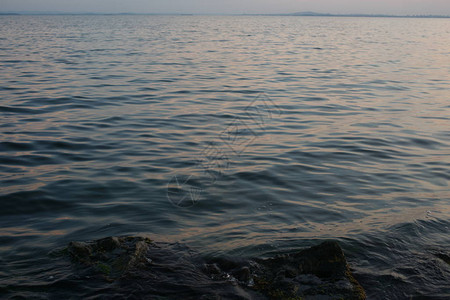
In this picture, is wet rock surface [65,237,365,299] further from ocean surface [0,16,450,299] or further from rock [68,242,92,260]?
ocean surface [0,16,450,299]

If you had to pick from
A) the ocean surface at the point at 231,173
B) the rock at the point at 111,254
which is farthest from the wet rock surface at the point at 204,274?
the ocean surface at the point at 231,173

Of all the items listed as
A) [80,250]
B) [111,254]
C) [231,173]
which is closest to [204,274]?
[111,254]

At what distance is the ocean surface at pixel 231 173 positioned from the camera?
5516mm

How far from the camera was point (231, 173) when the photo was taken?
8.41 meters

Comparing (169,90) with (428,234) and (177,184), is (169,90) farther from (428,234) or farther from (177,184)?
(428,234)

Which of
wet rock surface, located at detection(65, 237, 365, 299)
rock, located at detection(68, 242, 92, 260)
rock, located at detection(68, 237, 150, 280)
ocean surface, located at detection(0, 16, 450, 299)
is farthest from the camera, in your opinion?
ocean surface, located at detection(0, 16, 450, 299)

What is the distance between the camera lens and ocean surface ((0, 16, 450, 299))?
18.1ft

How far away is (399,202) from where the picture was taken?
7141 mm

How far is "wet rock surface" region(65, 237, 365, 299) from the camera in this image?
4277mm

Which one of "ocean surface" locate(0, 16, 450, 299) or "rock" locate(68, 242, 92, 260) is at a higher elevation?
"rock" locate(68, 242, 92, 260)

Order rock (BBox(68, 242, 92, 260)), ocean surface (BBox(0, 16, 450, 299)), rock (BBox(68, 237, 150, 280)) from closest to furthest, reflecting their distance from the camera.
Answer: rock (BBox(68, 237, 150, 280)), rock (BBox(68, 242, 92, 260)), ocean surface (BBox(0, 16, 450, 299))

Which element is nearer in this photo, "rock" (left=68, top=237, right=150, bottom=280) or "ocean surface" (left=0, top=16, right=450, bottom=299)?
"rock" (left=68, top=237, right=150, bottom=280)

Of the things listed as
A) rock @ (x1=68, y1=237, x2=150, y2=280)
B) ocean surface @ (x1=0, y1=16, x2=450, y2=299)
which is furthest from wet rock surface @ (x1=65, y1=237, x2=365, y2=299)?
ocean surface @ (x1=0, y1=16, x2=450, y2=299)

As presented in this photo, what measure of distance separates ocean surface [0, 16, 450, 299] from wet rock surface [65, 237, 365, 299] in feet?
0.89
